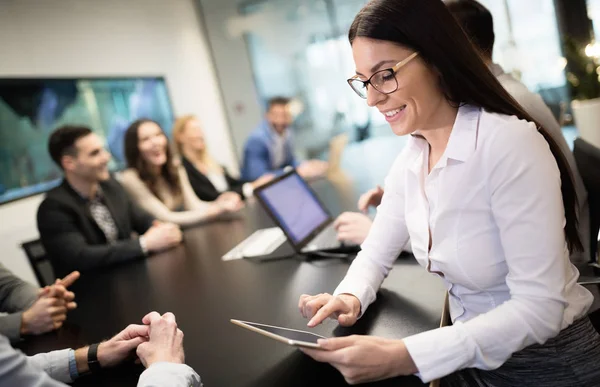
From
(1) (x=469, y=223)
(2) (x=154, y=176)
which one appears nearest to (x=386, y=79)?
(1) (x=469, y=223)

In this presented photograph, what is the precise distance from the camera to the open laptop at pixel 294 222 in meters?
1.68

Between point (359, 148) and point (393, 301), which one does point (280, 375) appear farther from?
point (359, 148)

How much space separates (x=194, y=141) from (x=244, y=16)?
3133 mm

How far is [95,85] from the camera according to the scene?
4.71 metres

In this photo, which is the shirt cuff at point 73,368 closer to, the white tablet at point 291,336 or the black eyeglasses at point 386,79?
the white tablet at point 291,336

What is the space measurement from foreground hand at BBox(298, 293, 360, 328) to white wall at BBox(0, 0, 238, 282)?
11.0ft

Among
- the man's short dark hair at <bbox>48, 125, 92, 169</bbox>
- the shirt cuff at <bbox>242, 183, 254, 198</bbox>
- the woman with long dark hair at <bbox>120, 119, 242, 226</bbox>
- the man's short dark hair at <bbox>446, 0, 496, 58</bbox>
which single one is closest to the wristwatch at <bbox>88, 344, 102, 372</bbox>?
the man's short dark hair at <bbox>446, 0, 496, 58</bbox>

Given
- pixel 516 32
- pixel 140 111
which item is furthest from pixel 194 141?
pixel 516 32

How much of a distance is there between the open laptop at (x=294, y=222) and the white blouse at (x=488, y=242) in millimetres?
501

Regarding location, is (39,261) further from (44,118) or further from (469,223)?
(469,223)

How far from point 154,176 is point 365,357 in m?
2.78

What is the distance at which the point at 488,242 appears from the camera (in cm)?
97

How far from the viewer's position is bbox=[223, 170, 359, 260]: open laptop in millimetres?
1678

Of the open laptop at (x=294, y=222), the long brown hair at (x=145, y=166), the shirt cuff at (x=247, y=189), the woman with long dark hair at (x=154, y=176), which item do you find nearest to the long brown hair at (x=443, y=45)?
the open laptop at (x=294, y=222)
